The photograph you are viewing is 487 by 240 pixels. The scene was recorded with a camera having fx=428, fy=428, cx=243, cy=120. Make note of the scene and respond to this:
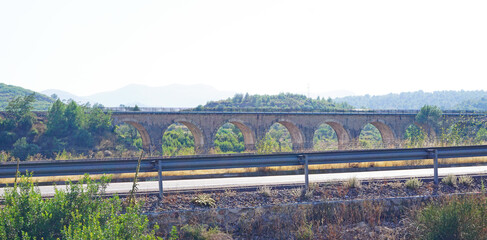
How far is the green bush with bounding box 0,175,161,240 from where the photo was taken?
3.90 metres

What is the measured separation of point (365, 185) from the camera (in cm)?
647

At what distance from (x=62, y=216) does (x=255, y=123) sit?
35.0 m

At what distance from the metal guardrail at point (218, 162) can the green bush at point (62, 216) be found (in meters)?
1.24

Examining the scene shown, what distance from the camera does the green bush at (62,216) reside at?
390 centimetres

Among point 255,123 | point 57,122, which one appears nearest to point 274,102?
point 255,123

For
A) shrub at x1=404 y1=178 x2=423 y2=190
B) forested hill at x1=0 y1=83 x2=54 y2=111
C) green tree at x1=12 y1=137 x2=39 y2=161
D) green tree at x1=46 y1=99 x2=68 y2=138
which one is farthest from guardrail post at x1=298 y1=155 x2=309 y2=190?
forested hill at x1=0 y1=83 x2=54 y2=111

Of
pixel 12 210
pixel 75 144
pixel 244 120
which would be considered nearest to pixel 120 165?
pixel 12 210

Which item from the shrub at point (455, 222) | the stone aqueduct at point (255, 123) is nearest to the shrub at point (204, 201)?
the shrub at point (455, 222)

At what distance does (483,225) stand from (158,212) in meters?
3.79

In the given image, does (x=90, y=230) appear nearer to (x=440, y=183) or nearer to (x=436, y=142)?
A: (x=440, y=183)

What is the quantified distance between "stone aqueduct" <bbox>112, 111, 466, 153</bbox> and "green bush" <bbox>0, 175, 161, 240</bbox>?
99.3 ft

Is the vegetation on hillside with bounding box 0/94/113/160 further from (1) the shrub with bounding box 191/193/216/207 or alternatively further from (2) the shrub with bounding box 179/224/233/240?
(2) the shrub with bounding box 179/224/233/240

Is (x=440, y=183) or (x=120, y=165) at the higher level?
(x=120, y=165)

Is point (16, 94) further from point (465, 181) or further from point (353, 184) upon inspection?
point (465, 181)
